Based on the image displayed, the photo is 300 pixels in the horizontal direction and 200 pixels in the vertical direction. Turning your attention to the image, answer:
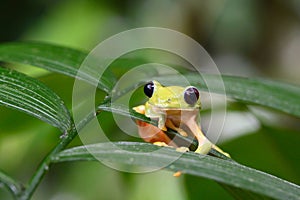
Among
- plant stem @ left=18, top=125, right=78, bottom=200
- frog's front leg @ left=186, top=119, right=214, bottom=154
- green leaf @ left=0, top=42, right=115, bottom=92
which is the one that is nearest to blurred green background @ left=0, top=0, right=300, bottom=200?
green leaf @ left=0, top=42, right=115, bottom=92

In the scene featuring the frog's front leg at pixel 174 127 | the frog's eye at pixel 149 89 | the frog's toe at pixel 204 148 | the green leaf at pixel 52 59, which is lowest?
the frog's toe at pixel 204 148

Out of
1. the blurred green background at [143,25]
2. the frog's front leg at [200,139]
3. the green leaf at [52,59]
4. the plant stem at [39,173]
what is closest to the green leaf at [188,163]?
the plant stem at [39,173]

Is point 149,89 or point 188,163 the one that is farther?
point 149,89

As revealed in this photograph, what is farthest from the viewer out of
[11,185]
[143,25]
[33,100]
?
[143,25]

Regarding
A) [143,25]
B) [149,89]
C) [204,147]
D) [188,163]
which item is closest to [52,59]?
[149,89]

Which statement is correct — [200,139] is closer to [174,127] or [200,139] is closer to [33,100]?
[174,127]

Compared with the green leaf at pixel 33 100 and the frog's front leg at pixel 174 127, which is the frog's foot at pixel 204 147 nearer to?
the frog's front leg at pixel 174 127
